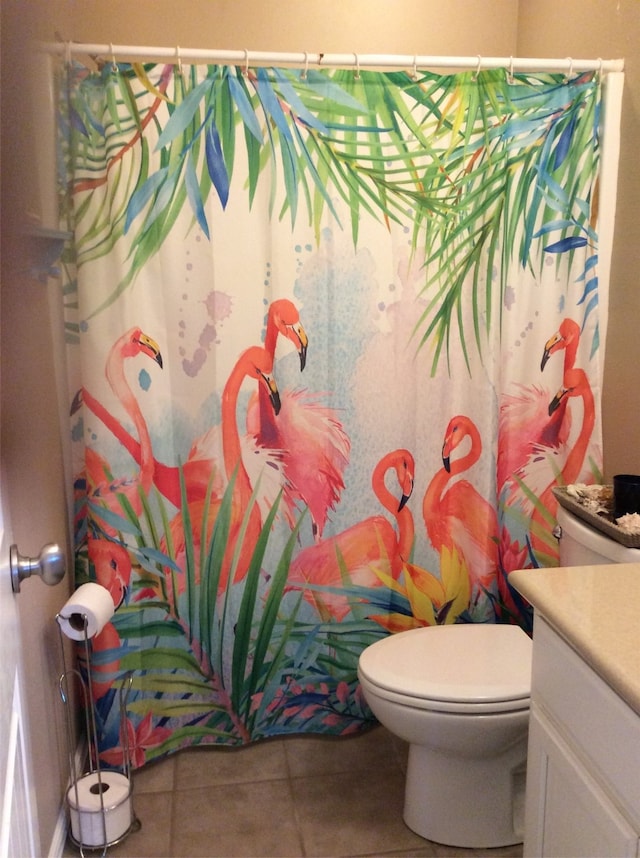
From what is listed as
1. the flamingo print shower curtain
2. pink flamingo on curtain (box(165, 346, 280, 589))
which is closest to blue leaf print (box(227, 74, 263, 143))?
the flamingo print shower curtain

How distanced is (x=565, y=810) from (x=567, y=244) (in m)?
1.33

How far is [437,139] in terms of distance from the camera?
1792mm

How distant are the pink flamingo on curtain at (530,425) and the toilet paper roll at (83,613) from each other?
107cm

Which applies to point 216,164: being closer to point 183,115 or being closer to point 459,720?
point 183,115

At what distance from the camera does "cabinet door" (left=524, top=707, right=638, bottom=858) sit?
0.90 metres

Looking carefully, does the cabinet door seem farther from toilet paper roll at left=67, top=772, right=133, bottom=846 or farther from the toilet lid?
toilet paper roll at left=67, top=772, right=133, bottom=846

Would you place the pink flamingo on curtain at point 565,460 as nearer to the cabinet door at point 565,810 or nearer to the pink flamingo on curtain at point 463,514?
the pink flamingo on curtain at point 463,514

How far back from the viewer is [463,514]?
1.98m

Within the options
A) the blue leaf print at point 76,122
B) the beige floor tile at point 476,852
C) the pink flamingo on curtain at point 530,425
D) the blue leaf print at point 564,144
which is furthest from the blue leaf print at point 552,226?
the beige floor tile at point 476,852

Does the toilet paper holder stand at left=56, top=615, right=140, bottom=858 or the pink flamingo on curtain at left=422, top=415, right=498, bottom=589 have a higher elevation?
the pink flamingo on curtain at left=422, top=415, right=498, bottom=589

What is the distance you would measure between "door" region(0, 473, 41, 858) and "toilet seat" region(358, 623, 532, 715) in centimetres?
79

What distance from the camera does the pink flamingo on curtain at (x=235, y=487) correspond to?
1823 millimetres

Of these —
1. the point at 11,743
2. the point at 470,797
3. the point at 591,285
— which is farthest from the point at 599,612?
the point at 591,285

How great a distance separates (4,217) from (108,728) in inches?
50.6
